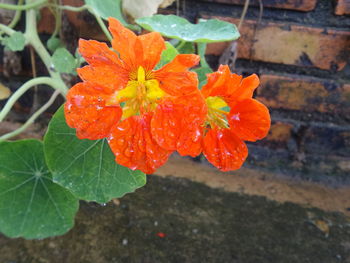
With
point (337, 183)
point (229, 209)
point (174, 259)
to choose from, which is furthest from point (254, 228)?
point (337, 183)

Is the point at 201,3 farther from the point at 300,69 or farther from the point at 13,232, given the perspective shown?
the point at 13,232

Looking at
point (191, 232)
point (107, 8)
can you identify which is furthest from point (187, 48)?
point (191, 232)

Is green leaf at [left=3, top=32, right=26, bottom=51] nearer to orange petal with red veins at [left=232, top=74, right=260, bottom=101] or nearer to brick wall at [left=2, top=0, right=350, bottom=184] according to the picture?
brick wall at [left=2, top=0, right=350, bottom=184]

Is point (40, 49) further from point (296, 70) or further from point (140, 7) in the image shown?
point (296, 70)

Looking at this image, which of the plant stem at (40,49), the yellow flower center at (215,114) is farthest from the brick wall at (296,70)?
the yellow flower center at (215,114)

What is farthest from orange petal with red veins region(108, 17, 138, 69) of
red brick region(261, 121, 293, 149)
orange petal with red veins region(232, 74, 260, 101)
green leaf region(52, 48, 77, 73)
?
red brick region(261, 121, 293, 149)

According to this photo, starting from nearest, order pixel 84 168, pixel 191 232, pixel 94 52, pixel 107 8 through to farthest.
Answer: pixel 94 52 < pixel 84 168 < pixel 107 8 < pixel 191 232
